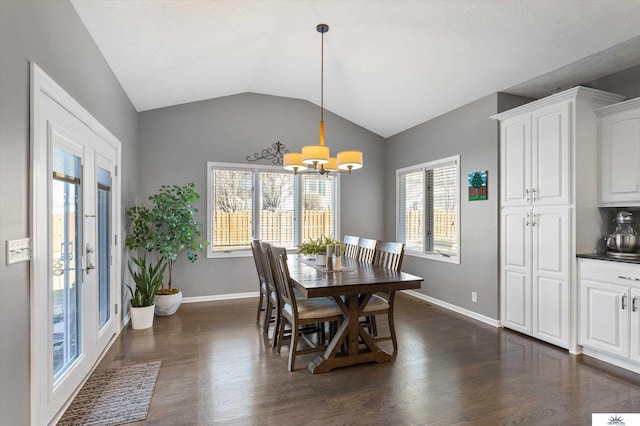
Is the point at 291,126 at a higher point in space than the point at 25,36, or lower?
higher

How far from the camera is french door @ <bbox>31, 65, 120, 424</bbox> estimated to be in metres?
1.84

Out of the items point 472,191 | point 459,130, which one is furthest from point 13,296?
point 459,130

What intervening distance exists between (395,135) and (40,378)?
5435 mm

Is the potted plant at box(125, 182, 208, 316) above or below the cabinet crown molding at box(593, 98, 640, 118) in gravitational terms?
below

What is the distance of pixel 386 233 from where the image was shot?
6.07 m

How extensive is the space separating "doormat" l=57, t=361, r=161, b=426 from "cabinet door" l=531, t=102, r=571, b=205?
12.9 feet

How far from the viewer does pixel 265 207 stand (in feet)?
17.5

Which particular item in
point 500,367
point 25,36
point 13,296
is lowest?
point 500,367

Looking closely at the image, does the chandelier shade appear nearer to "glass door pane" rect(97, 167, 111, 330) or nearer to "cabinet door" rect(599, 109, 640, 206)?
"glass door pane" rect(97, 167, 111, 330)

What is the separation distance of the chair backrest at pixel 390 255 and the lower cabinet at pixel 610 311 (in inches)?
65.7

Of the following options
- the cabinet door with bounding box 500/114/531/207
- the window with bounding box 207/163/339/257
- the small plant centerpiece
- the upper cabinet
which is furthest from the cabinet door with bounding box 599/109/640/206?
the window with bounding box 207/163/339/257

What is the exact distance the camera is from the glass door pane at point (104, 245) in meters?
3.02

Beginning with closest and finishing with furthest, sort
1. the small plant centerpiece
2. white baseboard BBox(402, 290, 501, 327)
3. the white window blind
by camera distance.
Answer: the small plant centerpiece → white baseboard BBox(402, 290, 501, 327) → the white window blind

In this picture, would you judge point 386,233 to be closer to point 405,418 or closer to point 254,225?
point 254,225
